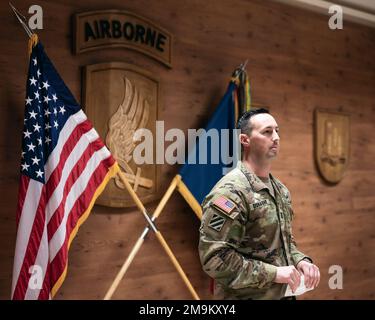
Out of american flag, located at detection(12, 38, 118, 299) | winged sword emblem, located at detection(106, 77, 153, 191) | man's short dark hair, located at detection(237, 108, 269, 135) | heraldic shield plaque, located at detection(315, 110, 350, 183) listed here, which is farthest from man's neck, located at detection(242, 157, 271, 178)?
heraldic shield plaque, located at detection(315, 110, 350, 183)

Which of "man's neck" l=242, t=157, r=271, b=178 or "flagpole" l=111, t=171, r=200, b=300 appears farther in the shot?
"flagpole" l=111, t=171, r=200, b=300

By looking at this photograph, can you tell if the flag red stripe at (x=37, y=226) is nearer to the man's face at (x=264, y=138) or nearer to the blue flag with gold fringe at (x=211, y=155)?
the blue flag with gold fringe at (x=211, y=155)

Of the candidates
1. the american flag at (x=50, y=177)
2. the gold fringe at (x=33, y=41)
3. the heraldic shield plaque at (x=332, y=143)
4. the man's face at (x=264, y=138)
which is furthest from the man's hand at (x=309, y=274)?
the heraldic shield plaque at (x=332, y=143)

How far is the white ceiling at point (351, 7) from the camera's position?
3.76m

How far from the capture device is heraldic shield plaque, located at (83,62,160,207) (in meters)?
2.67

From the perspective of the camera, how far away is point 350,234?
4.13 metres

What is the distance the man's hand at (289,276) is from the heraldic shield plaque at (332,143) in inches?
98.6

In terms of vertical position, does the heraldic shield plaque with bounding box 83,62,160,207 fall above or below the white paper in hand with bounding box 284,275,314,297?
above

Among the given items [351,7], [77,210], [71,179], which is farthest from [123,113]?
[351,7]

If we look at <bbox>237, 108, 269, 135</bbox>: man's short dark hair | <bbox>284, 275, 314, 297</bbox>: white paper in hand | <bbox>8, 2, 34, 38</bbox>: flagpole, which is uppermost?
<bbox>8, 2, 34, 38</bbox>: flagpole

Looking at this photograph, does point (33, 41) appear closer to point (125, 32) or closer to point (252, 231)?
point (125, 32)

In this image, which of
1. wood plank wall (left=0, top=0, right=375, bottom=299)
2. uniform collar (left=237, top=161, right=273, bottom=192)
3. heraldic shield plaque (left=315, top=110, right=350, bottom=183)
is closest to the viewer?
uniform collar (left=237, top=161, right=273, bottom=192)

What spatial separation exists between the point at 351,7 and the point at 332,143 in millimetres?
1218

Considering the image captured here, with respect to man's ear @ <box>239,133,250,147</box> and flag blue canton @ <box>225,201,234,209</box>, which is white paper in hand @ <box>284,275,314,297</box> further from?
man's ear @ <box>239,133,250,147</box>
